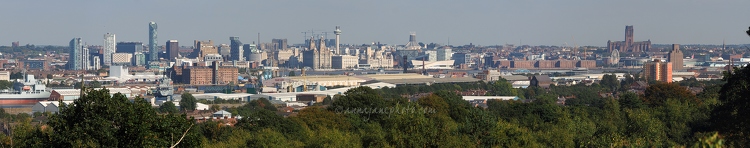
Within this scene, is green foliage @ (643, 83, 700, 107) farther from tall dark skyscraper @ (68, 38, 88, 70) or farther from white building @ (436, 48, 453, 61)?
white building @ (436, 48, 453, 61)

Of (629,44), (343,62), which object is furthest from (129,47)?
(629,44)

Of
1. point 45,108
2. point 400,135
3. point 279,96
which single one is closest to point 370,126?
point 400,135

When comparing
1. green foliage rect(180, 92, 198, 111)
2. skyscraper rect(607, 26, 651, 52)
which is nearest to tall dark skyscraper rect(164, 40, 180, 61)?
skyscraper rect(607, 26, 651, 52)

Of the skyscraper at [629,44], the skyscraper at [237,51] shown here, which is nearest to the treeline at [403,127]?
the skyscraper at [237,51]

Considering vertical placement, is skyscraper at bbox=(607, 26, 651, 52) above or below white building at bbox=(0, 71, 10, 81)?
above

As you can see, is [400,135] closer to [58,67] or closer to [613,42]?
[58,67]
